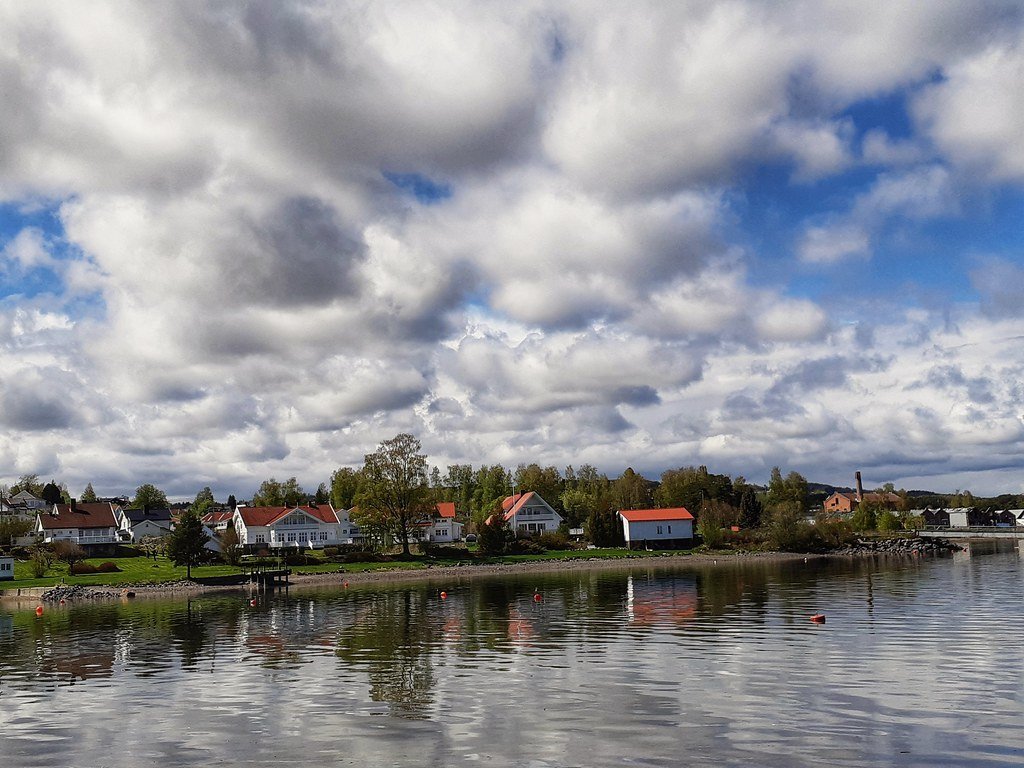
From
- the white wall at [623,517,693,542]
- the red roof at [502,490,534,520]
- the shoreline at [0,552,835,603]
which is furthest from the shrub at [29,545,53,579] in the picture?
the white wall at [623,517,693,542]

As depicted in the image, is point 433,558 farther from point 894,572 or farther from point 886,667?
point 886,667

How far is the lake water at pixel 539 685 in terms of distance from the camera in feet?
72.2

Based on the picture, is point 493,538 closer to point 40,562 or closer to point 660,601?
point 40,562

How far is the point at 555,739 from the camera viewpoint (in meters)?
22.8

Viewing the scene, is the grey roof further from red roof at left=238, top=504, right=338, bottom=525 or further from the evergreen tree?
the evergreen tree

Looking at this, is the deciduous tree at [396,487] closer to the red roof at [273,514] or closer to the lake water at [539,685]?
the red roof at [273,514]

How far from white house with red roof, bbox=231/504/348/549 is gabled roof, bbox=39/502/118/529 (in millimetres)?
22011

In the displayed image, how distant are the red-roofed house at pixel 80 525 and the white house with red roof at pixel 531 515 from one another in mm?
65968

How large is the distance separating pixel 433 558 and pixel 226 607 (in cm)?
4269

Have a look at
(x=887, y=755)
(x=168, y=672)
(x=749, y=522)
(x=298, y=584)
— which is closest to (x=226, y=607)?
(x=298, y=584)

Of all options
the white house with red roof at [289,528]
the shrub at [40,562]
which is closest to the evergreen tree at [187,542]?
the shrub at [40,562]

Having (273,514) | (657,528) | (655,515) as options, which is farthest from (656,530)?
(273,514)

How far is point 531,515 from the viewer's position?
478 ft

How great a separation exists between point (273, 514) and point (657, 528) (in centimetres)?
6284
